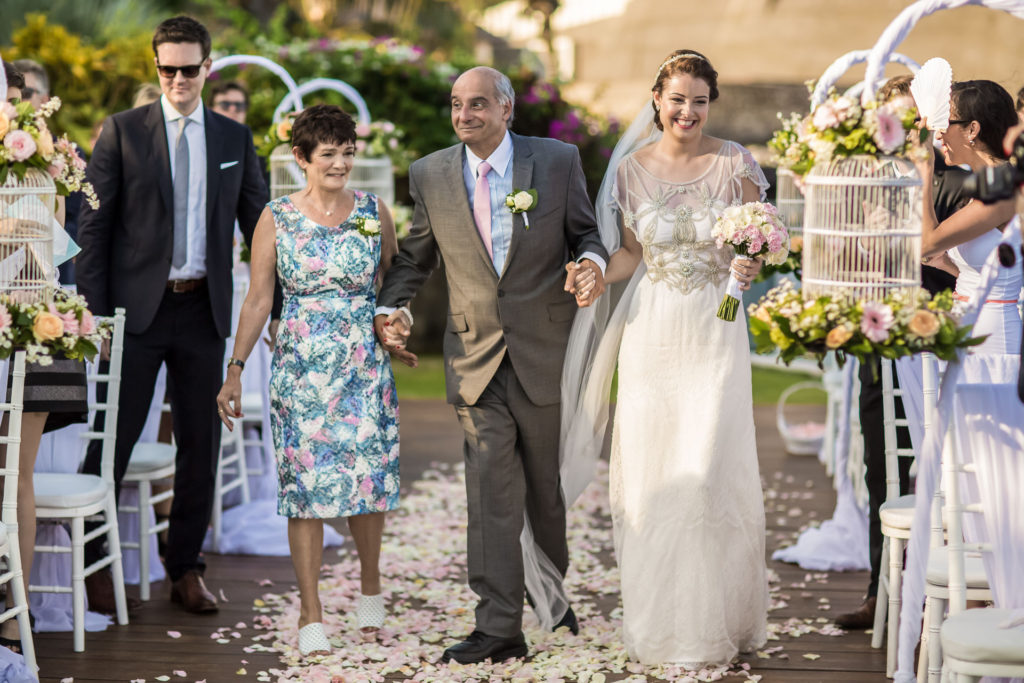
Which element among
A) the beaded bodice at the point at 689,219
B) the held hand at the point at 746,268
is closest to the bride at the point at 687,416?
the beaded bodice at the point at 689,219

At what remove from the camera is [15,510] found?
432cm

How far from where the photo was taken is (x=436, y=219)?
486 centimetres

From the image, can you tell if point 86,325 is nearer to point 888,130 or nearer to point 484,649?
point 484,649

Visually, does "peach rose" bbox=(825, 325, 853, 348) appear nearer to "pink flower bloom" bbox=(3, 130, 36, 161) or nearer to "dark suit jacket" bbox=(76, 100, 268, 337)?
"pink flower bloom" bbox=(3, 130, 36, 161)

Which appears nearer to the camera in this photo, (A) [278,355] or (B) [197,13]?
(A) [278,355]

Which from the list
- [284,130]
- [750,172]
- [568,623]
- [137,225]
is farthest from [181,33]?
[568,623]

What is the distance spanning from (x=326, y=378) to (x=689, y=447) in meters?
1.41

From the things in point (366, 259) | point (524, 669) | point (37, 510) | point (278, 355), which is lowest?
point (524, 669)

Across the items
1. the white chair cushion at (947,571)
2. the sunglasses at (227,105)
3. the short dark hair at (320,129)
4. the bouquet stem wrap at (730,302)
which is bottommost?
the white chair cushion at (947,571)

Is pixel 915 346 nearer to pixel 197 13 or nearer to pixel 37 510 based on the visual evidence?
pixel 37 510

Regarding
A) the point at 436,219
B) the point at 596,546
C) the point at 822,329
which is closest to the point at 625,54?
the point at 596,546

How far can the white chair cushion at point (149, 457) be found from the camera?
18.2 ft

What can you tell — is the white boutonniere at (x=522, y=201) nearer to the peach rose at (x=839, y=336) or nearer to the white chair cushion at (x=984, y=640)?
the peach rose at (x=839, y=336)

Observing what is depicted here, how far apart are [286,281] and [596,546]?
2.54 m
